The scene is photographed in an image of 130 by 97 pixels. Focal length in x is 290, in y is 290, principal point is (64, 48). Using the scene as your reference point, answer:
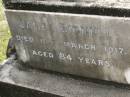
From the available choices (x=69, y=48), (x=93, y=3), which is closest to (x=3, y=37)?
(x=69, y=48)

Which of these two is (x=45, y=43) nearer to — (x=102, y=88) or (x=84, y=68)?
(x=84, y=68)

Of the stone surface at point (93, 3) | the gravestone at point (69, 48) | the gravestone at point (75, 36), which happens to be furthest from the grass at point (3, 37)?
the stone surface at point (93, 3)

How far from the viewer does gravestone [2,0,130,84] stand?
2762mm

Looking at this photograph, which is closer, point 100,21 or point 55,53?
point 100,21

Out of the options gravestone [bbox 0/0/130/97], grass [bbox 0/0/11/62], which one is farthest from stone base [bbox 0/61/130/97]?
grass [bbox 0/0/11/62]

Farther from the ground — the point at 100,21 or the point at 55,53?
the point at 100,21

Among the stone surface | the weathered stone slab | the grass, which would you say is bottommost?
the grass

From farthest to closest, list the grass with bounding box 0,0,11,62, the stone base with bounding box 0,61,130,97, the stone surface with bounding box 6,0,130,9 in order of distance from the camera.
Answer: the grass with bounding box 0,0,11,62 → the stone base with bounding box 0,61,130,97 → the stone surface with bounding box 6,0,130,9

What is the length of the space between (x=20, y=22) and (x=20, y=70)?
2.11 feet

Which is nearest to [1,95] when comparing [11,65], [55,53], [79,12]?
[11,65]

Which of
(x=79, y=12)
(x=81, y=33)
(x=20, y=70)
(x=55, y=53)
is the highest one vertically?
(x=79, y=12)

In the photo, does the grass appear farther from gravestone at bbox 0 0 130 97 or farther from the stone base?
gravestone at bbox 0 0 130 97

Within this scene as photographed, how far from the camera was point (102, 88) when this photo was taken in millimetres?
3090

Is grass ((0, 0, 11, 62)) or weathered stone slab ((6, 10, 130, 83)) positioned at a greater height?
weathered stone slab ((6, 10, 130, 83))
